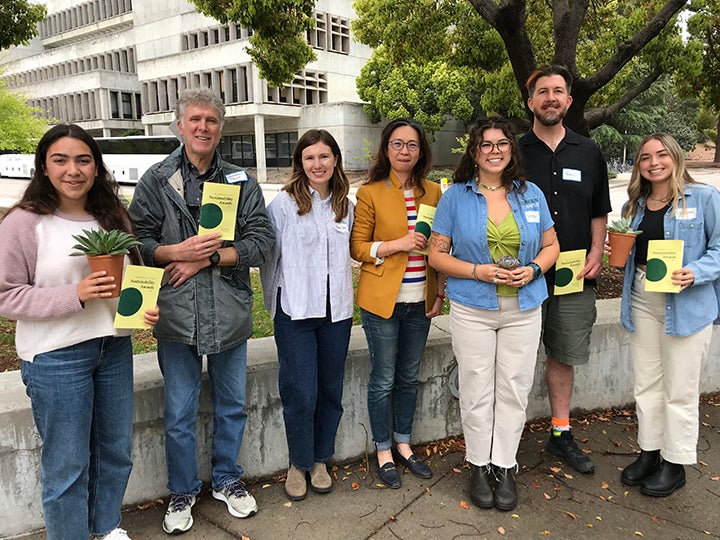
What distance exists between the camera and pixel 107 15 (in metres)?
57.8

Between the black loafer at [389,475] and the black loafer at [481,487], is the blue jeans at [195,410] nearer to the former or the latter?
the black loafer at [389,475]

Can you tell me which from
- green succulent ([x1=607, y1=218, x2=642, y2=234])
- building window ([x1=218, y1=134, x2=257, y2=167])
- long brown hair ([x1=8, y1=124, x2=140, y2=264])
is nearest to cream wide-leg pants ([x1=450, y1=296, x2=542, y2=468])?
green succulent ([x1=607, y1=218, x2=642, y2=234])

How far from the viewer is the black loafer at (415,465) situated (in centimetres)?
375

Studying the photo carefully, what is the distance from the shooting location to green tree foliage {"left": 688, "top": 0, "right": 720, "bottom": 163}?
8.52 meters

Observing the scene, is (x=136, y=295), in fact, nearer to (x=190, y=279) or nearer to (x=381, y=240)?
(x=190, y=279)

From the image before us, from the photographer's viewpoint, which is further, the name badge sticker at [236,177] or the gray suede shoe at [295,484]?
the gray suede shoe at [295,484]

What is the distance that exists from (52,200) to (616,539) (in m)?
3.44

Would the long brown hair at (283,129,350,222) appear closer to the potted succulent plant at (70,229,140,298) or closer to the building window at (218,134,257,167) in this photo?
the potted succulent plant at (70,229,140,298)

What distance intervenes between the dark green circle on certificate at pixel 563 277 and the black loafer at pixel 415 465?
1.52 metres

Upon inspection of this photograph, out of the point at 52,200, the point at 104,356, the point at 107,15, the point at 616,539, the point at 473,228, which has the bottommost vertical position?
the point at 616,539

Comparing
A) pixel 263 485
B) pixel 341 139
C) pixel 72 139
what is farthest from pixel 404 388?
pixel 341 139

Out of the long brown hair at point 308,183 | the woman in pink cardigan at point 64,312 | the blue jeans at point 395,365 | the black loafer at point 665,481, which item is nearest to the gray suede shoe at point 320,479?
the blue jeans at point 395,365

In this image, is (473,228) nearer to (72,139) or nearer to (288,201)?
(288,201)

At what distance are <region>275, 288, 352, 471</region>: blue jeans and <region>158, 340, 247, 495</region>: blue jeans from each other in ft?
0.88
